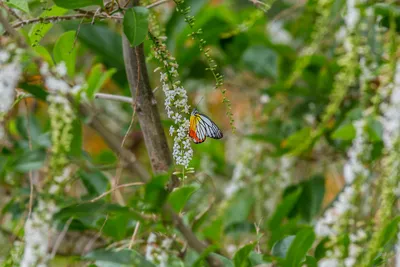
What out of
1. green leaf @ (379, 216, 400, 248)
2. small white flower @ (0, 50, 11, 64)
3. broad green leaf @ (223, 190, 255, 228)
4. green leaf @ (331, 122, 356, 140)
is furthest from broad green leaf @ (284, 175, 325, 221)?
small white flower @ (0, 50, 11, 64)

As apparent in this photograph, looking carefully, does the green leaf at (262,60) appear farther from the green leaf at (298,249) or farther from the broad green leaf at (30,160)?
the green leaf at (298,249)

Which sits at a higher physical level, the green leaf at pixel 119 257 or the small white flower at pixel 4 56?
the small white flower at pixel 4 56

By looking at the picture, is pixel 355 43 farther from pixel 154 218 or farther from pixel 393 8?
pixel 154 218

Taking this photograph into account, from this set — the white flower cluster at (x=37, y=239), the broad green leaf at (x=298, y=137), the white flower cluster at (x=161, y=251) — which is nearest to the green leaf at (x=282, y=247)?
the white flower cluster at (x=161, y=251)

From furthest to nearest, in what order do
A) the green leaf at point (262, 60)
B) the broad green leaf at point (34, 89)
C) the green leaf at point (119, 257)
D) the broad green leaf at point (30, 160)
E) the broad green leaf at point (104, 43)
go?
the green leaf at point (262, 60), the broad green leaf at point (104, 43), the broad green leaf at point (30, 160), the broad green leaf at point (34, 89), the green leaf at point (119, 257)

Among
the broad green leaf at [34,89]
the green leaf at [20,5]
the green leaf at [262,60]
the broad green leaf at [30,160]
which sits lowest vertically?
the broad green leaf at [30,160]
